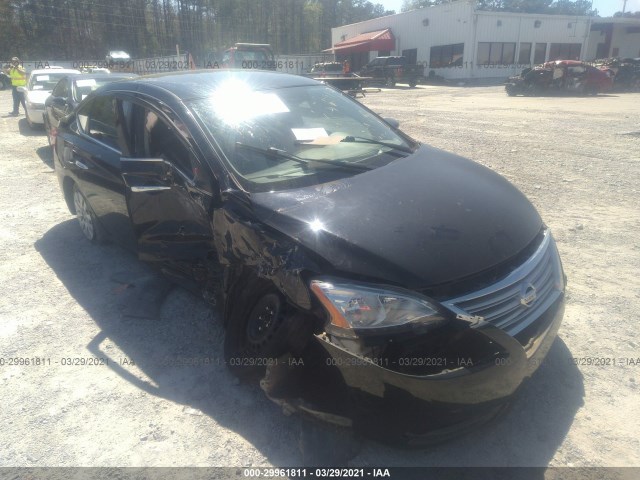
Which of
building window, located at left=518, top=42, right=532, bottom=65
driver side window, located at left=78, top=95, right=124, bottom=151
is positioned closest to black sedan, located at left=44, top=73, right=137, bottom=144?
driver side window, located at left=78, top=95, right=124, bottom=151

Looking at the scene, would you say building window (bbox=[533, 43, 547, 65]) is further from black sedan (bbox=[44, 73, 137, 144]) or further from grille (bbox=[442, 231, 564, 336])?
grille (bbox=[442, 231, 564, 336])

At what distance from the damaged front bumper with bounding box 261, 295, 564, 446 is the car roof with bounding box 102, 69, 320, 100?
6.94 feet

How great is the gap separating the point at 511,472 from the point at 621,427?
708 millimetres

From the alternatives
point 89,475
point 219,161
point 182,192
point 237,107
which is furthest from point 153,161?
point 89,475

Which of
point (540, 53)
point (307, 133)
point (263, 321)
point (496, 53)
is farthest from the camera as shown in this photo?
point (540, 53)

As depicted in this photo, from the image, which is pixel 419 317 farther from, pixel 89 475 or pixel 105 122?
pixel 105 122

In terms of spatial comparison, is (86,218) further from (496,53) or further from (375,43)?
(375,43)

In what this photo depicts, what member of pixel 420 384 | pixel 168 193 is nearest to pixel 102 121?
pixel 168 193

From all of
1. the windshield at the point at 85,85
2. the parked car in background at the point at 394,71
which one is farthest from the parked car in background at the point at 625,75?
the windshield at the point at 85,85

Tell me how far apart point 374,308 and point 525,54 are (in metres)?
37.8

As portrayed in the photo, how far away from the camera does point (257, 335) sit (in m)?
2.57

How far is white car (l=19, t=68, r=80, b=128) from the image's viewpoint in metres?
11.5

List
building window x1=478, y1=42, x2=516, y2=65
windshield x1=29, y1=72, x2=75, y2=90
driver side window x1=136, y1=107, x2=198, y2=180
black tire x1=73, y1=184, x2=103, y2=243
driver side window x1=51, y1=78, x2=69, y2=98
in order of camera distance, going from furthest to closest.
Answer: building window x1=478, y1=42, x2=516, y2=65
windshield x1=29, y1=72, x2=75, y2=90
driver side window x1=51, y1=78, x2=69, y2=98
black tire x1=73, y1=184, x2=103, y2=243
driver side window x1=136, y1=107, x2=198, y2=180

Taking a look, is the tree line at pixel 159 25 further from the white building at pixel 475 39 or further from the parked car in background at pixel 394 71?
the parked car in background at pixel 394 71
